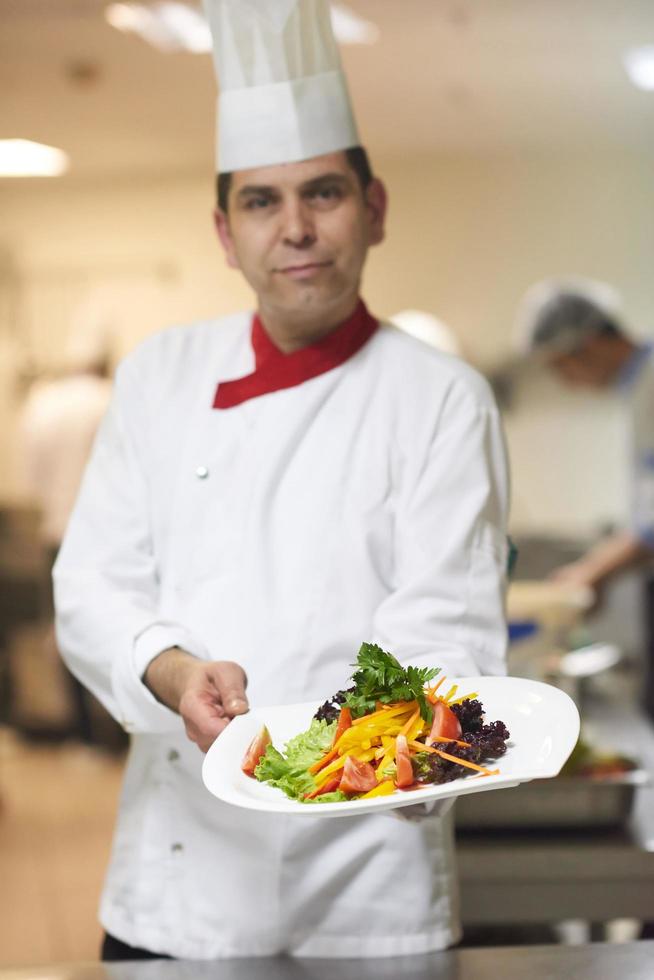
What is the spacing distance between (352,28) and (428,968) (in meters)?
2.98

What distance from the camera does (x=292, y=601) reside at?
4.48 ft

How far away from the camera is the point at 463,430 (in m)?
1.37

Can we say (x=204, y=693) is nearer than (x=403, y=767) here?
No

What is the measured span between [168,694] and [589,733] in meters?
1.16

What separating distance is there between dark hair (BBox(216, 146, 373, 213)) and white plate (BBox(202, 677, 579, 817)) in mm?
583

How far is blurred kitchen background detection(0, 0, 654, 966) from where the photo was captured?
12.3 ft

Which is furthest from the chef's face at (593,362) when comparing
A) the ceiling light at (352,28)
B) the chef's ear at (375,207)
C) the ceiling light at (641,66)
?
the chef's ear at (375,207)

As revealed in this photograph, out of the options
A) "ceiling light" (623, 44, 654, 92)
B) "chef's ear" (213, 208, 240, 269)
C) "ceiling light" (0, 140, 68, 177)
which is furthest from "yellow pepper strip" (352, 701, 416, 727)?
"ceiling light" (0, 140, 68, 177)

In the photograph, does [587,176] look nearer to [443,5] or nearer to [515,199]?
[515,199]

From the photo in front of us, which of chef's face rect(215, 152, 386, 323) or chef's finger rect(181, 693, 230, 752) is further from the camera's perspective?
chef's face rect(215, 152, 386, 323)

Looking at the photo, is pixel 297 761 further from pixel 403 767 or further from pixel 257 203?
pixel 257 203

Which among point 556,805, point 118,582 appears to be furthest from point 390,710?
point 556,805

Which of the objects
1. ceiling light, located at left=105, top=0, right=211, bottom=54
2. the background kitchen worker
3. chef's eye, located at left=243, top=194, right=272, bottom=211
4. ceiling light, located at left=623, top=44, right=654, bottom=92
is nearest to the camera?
chef's eye, located at left=243, top=194, right=272, bottom=211

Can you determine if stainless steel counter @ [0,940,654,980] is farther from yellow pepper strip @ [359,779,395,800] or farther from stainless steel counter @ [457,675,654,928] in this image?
stainless steel counter @ [457,675,654,928]
